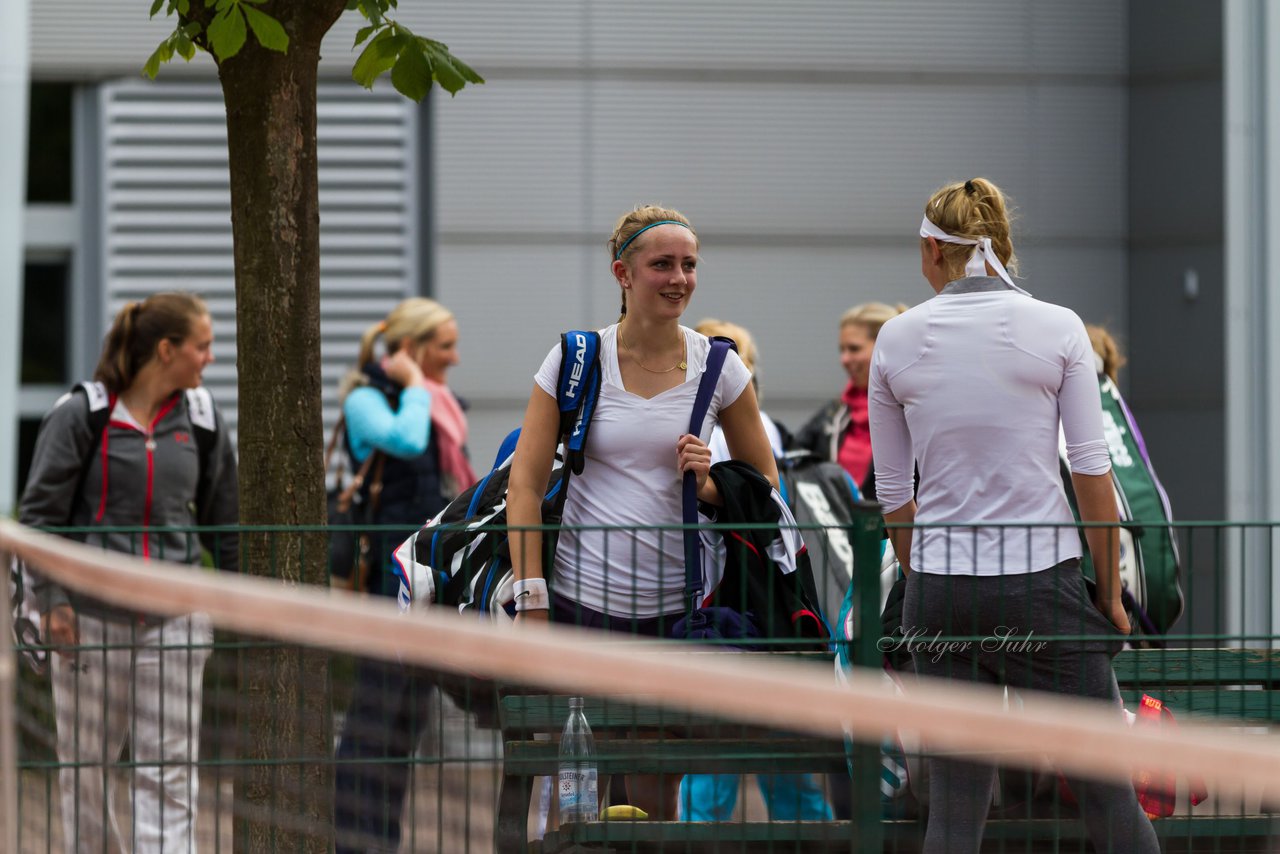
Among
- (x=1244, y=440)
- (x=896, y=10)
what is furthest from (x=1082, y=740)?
(x=896, y=10)

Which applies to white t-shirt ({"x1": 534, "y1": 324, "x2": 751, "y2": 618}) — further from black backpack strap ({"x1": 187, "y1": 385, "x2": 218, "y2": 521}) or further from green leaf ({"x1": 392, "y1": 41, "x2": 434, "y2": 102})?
black backpack strap ({"x1": 187, "y1": 385, "x2": 218, "y2": 521})

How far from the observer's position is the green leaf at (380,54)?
417 centimetres

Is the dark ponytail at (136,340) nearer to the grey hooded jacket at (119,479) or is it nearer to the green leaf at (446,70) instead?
the grey hooded jacket at (119,479)

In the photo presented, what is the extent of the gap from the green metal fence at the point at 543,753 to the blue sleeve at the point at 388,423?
244 centimetres

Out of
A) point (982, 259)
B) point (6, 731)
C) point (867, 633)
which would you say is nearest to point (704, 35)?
point (982, 259)

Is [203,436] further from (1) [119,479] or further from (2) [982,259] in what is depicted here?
(2) [982,259]

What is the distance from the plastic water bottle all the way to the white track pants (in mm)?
784

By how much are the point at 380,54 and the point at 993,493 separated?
1.81 metres

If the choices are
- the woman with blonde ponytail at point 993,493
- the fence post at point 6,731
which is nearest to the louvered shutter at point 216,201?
the woman with blonde ponytail at point 993,493

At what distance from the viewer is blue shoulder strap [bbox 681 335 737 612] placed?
157 inches

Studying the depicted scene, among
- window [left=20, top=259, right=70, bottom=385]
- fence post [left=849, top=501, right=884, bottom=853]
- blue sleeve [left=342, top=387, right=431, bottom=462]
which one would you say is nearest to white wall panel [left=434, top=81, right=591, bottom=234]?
window [left=20, top=259, right=70, bottom=385]

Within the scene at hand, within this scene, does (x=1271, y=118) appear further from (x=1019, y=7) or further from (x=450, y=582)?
(x=450, y=582)

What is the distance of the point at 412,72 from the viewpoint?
412 centimetres

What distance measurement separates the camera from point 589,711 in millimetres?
3623
